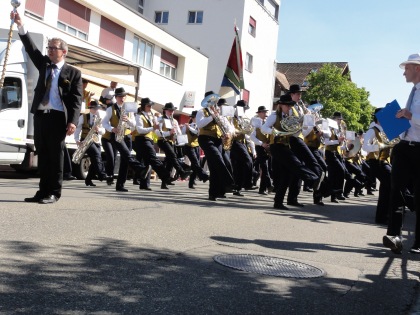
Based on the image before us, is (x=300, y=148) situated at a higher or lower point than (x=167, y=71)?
lower

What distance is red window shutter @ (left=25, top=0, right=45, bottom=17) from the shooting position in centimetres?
2414

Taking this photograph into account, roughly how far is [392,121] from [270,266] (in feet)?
7.65

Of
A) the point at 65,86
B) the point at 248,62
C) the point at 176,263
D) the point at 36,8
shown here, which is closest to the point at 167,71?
the point at 248,62

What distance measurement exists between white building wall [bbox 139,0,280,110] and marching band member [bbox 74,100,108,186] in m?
27.7

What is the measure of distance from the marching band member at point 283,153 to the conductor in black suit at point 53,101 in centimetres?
410

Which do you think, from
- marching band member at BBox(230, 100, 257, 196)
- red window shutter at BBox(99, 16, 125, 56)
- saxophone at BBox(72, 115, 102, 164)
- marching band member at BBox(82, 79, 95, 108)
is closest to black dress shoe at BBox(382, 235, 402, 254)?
marching band member at BBox(230, 100, 257, 196)

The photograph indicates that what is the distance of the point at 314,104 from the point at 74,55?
23.8 feet

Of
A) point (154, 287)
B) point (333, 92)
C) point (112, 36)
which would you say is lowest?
point (154, 287)

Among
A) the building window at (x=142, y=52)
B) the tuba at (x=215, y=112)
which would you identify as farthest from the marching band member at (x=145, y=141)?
the building window at (x=142, y=52)

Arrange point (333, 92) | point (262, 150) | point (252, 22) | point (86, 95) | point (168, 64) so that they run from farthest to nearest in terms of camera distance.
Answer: point (333, 92) → point (252, 22) → point (168, 64) → point (262, 150) → point (86, 95)

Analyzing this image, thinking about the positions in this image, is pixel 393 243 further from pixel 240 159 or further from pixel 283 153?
pixel 240 159

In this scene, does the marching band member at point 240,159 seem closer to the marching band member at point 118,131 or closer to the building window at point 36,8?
the marching band member at point 118,131

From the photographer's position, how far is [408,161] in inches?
280

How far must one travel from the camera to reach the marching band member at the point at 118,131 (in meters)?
12.6
